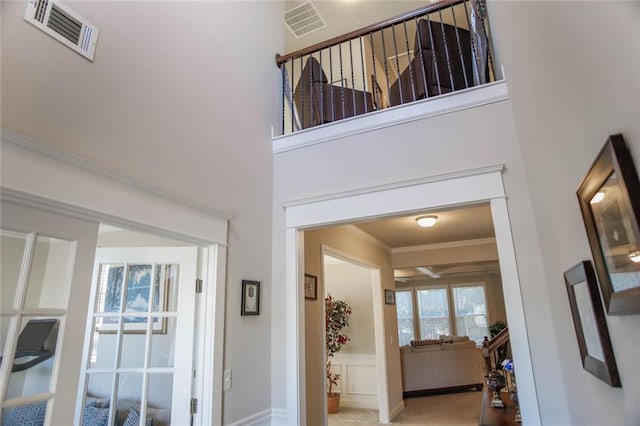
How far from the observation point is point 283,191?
3346mm

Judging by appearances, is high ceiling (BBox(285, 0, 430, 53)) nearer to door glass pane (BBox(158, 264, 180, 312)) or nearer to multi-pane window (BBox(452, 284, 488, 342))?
door glass pane (BBox(158, 264, 180, 312))

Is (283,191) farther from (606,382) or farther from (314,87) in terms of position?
(606,382)

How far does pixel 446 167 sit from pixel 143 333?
95.1 inches

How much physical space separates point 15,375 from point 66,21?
5.48 feet

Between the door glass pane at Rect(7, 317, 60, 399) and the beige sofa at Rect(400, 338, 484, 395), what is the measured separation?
22.8 feet

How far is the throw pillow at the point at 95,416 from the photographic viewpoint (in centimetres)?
268

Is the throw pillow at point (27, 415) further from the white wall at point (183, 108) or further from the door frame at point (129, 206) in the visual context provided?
the white wall at point (183, 108)

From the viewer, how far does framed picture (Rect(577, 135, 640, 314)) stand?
3.11 ft

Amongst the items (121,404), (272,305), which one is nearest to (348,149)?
(272,305)

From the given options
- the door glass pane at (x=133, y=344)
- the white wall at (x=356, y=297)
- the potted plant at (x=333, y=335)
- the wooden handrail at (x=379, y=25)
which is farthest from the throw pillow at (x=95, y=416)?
the white wall at (x=356, y=297)

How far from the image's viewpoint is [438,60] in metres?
3.33

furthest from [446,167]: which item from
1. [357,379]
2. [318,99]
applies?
[357,379]

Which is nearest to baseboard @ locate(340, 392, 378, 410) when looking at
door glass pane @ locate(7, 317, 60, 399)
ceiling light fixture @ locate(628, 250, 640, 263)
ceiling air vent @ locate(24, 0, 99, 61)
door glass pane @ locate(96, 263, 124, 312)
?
door glass pane @ locate(96, 263, 124, 312)

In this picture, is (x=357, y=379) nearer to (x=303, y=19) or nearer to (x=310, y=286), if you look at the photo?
(x=310, y=286)
